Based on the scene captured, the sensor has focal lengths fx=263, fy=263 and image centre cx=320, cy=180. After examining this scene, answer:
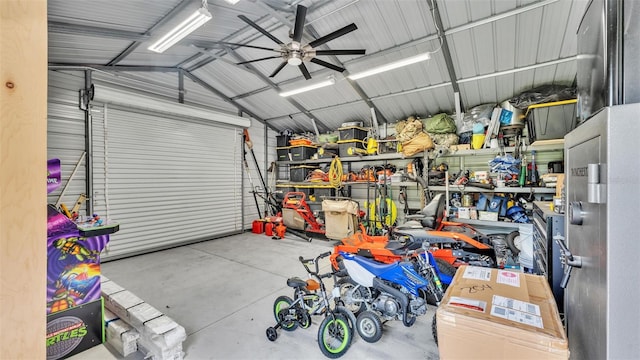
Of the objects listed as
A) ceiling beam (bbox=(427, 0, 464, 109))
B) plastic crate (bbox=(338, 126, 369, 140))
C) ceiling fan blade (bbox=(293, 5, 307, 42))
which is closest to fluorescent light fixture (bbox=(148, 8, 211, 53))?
ceiling fan blade (bbox=(293, 5, 307, 42))

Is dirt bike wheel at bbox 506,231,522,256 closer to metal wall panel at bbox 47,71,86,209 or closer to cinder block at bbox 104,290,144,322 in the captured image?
cinder block at bbox 104,290,144,322

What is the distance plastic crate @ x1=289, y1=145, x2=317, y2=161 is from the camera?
23.9 feet

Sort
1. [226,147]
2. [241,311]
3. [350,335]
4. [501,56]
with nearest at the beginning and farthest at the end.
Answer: [350,335], [241,311], [501,56], [226,147]

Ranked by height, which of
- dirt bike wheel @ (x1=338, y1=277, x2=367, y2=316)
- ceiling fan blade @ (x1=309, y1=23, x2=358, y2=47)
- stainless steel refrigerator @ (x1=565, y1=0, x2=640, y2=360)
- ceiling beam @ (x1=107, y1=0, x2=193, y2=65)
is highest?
ceiling beam @ (x1=107, y1=0, x2=193, y2=65)

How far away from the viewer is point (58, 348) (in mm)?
2051

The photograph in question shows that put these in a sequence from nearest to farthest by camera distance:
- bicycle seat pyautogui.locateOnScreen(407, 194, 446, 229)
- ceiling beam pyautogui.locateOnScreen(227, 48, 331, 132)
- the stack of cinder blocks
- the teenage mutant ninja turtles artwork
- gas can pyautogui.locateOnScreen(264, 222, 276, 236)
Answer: the teenage mutant ninja turtles artwork, the stack of cinder blocks, bicycle seat pyautogui.locateOnScreen(407, 194, 446, 229), ceiling beam pyautogui.locateOnScreen(227, 48, 331, 132), gas can pyautogui.locateOnScreen(264, 222, 276, 236)

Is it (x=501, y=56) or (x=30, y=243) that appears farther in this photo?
(x=501, y=56)

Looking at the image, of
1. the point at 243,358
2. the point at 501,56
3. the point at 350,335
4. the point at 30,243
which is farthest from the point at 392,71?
the point at 30,243

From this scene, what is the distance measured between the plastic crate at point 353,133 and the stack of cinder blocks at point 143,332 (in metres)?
5.12

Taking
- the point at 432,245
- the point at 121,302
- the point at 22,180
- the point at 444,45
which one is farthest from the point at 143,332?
the point at 444,45

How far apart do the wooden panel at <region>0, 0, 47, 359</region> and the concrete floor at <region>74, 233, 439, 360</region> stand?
2.00 meters

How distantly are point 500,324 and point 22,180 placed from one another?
1.41m

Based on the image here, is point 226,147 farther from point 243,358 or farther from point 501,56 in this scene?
point 501,56

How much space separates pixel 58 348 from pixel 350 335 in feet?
7.57
